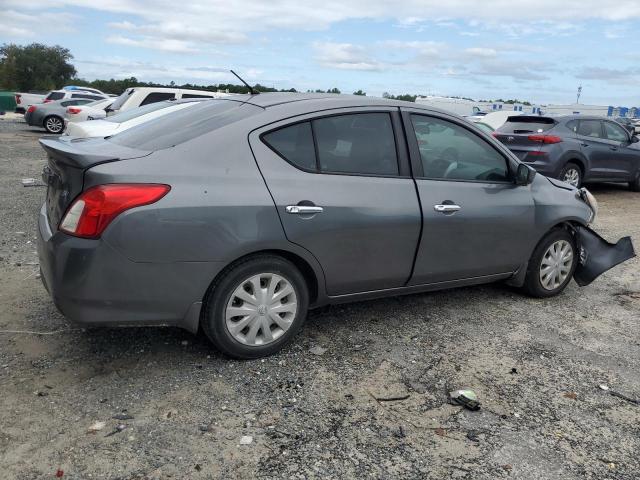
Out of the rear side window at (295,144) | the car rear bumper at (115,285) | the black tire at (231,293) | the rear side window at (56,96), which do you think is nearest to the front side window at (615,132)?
the rear side window at (295,144)

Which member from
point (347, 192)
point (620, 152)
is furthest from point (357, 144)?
point (620, 152)

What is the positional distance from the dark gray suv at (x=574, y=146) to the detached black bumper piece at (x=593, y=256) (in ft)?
17.5

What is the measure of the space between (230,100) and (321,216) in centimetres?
122

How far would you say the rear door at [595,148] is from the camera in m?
10.9

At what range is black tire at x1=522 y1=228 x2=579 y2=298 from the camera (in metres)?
4.91

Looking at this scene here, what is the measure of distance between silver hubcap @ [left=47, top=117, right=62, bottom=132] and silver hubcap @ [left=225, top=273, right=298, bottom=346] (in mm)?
20861

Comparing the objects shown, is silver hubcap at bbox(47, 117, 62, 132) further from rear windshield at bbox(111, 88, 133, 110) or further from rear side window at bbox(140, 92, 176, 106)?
rear side window at bbox(140, 92, 176, 106)

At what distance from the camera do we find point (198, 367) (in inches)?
139

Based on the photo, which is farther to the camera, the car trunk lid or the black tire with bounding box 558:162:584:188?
the black tire with bounding box 558:162:584:188

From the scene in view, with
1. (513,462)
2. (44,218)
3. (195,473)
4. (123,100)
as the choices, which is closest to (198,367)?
(195,473)

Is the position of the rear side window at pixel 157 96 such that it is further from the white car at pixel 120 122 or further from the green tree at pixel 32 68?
the green tree at pixel 32 68

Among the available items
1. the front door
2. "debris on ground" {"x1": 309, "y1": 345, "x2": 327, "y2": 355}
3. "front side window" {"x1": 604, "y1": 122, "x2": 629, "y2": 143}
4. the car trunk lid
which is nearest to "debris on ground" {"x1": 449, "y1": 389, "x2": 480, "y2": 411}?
"debris on ground" {"x1": 309, "y1": 345, "x2": 327, "y2": 355}

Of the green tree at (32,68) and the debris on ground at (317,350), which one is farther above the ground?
the green tree at (32,68)

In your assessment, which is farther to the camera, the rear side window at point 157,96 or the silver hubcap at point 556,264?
the rear side window at point 157,96
